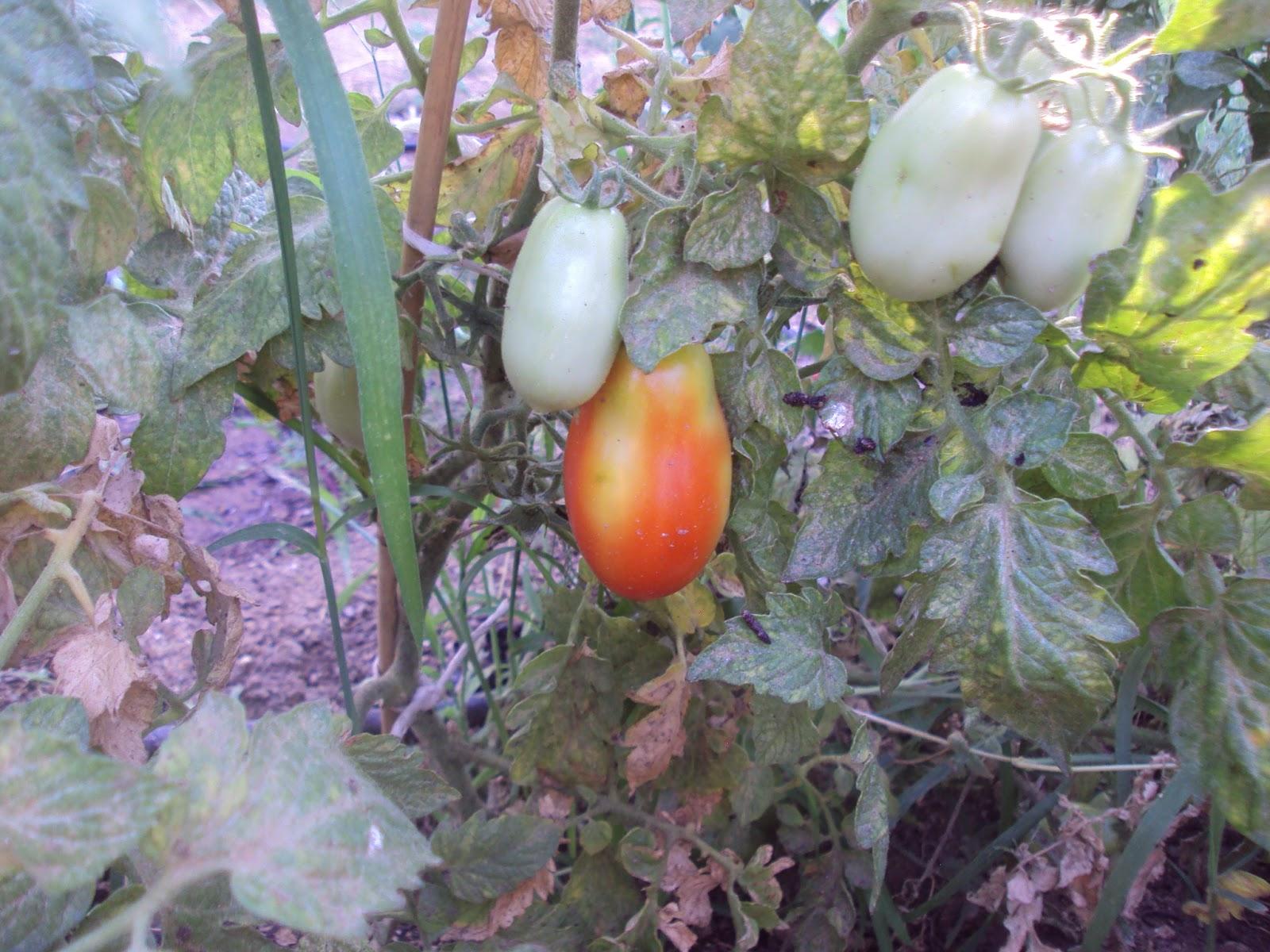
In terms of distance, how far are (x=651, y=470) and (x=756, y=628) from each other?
13 centimetres

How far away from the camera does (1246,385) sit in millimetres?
626

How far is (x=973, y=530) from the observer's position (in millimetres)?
580

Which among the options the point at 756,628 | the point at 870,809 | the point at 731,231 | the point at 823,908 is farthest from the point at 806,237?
the point at 823,908

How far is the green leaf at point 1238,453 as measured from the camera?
589 millimetres

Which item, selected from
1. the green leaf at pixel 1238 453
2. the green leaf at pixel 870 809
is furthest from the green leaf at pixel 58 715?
the green leaf at pixel 1238 453

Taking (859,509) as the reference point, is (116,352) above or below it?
above

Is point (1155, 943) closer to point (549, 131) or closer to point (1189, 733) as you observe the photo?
point (1189, 733)

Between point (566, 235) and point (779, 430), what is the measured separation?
183mm

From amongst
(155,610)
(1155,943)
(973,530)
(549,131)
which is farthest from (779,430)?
(1155,943)

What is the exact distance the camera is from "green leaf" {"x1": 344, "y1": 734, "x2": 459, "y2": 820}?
667 millimetres

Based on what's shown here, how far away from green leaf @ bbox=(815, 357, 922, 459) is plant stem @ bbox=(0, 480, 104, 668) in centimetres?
48

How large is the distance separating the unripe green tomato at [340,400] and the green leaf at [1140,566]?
0.59m

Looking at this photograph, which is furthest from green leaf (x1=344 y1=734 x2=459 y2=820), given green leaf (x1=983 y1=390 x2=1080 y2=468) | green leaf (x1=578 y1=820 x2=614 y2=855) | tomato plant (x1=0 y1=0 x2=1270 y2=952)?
green leaf (x1=983 y1=390 x2=1080 y2=468)

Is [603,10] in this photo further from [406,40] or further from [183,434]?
[183,434]
